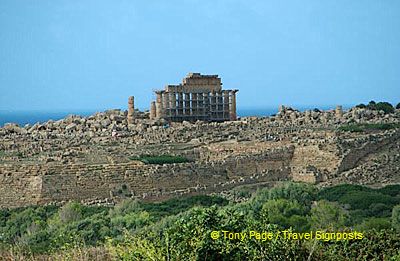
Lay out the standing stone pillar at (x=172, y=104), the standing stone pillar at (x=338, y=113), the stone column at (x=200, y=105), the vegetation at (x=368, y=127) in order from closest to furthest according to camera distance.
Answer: the vegetation at (x=368, y=127) → the standing stone pillar at (x=338, y=113) → the standing stone pillar at (x=172, y=104) → the stone column at (x=200, y=105)

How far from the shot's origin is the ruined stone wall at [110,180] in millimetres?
25938

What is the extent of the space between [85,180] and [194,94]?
13.8 metres

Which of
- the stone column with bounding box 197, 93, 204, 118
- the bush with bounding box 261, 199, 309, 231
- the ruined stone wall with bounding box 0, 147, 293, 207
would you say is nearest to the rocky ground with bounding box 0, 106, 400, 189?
the ruined stone wall with bounding box 0, 147, 293, 207

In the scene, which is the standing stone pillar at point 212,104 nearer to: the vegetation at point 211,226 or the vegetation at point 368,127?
the vegetation at point 368,127

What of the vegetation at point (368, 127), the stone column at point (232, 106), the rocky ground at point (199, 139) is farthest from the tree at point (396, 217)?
the stone column at point (232, 106)

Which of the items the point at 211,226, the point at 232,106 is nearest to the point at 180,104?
the point at 232,106

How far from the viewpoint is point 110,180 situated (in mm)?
26562

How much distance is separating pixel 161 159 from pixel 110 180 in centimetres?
268

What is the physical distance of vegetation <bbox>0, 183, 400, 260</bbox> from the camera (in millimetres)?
11016

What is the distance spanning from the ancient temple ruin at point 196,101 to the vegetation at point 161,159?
9.10 m

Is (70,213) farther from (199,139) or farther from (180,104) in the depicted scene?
(180,104)

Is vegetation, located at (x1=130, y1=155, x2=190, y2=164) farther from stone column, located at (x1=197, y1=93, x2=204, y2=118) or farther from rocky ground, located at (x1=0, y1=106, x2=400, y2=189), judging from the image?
stone column, located at (x1=197, y1=93, x2=204, y2=118)

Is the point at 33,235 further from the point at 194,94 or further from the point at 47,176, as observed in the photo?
the point at 194,94

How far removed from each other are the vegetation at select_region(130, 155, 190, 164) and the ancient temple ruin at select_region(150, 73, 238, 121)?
910 cm
